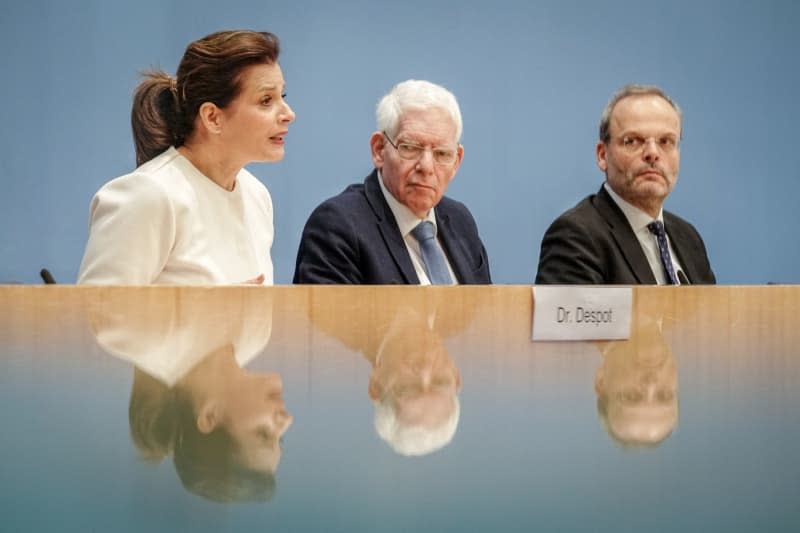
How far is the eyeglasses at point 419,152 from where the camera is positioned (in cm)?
221

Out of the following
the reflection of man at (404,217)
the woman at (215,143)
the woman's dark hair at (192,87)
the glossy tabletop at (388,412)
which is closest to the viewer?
the glossy tabletop at (388,412)

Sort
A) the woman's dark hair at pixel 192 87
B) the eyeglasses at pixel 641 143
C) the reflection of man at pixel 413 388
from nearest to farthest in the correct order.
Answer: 1. the reflection of man at pixel 413 388
2. the woman's dark hair at pixel 192 87
3. the eyeglasses at pixel 641 143

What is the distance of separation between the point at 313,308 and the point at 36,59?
6.57ft

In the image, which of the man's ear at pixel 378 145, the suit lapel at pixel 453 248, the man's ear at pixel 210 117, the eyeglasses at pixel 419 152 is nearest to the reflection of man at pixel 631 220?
the suit lapel at pixel 453 248

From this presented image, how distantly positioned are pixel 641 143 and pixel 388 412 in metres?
1.18

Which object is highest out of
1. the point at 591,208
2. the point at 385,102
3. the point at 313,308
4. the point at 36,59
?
the point at 36,59

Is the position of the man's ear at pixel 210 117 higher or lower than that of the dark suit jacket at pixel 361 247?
higher

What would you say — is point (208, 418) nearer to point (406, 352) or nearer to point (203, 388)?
point (203, 388)

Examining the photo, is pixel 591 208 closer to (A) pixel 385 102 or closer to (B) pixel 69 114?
(A) pixel 385 102

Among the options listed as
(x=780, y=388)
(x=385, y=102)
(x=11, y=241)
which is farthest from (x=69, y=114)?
(x=780, y=388)

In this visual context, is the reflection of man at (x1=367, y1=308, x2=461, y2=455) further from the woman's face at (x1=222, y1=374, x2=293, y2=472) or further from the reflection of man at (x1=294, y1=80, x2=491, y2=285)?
the reflection of man at (x1=294, y1=80, x2=491, y2=285)

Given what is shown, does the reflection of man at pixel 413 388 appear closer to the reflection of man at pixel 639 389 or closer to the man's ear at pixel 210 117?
the reflection of man at pixel 639 389

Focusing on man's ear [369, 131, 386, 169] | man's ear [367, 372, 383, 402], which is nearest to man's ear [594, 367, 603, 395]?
man's ear [367, 372, 383, 402]

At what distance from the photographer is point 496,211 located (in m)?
3.47
